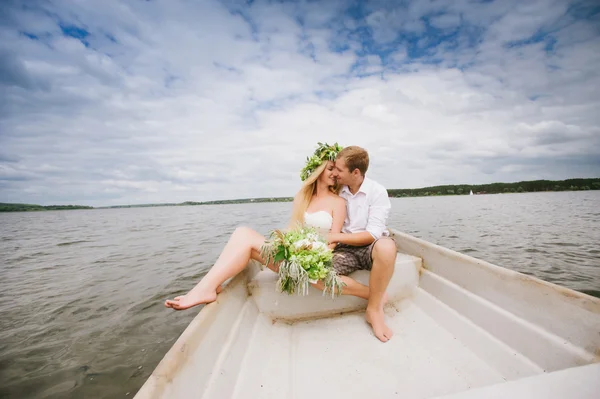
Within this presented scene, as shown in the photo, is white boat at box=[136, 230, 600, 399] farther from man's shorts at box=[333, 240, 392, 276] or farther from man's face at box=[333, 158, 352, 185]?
man's face at box=[333, 158, 352, 185]

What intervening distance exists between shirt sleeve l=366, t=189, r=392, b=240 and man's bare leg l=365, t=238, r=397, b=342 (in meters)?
0.32

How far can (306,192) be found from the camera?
389cm

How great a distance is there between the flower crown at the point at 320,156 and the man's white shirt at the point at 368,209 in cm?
53

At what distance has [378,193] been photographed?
10.6 ft

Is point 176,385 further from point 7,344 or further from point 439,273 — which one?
point 7,344

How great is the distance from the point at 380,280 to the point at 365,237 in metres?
0.53

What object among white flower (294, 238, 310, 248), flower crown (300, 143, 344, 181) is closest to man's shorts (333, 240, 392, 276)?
white flower (294, 238, 310, 248)

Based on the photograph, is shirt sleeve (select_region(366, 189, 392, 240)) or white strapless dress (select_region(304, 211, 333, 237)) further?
white strapless dress (select_region(304, 211, 333, 237))

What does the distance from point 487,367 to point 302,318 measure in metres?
1.76

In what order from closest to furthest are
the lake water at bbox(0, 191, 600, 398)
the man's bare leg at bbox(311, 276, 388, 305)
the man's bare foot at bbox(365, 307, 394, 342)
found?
the man's bare foot at bbox(365, 307, 394, 342), the man's bare leg at bbox(311, 276, 388, 305), the lake water at bbox(0, 191, 600, 398)

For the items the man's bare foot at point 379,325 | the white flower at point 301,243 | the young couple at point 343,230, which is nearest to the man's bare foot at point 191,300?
the young couple at point 343,230

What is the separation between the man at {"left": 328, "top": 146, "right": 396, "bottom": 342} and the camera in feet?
8.87

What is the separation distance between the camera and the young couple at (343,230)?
2.67 m

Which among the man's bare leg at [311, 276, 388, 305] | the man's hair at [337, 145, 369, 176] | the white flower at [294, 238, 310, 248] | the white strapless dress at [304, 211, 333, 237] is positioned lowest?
the man's bare leg at [311, 276, 388, 305]
